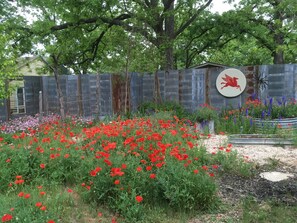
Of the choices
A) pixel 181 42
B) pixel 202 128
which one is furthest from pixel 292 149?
pixel 181 42

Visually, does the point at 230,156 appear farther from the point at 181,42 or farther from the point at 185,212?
the point at 181,42

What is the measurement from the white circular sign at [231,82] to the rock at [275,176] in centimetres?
614

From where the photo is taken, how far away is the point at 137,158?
137 inches

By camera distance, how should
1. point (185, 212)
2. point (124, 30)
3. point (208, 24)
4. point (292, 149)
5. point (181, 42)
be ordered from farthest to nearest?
point (181, 42) → point (208, 24) → point (124, 30) → point (292, 149) → point (185, 212)

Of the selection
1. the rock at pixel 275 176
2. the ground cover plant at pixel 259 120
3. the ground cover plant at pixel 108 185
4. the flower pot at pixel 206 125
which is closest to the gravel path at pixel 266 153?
the rock at pixel 275 176

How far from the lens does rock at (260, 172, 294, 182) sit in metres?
3.71

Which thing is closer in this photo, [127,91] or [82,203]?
[82,203]

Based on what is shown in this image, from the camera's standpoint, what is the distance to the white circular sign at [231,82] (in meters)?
9.73

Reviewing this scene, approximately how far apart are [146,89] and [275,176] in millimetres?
7622

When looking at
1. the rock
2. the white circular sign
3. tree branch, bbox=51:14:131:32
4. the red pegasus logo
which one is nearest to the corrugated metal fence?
the white circular sign

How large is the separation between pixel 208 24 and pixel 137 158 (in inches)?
422

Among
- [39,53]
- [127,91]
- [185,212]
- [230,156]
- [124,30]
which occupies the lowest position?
[185,212]

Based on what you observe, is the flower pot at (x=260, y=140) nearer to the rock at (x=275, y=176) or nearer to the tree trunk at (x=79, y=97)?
the rock at (x=275, y=176)

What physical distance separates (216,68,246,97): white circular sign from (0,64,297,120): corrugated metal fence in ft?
0.46
